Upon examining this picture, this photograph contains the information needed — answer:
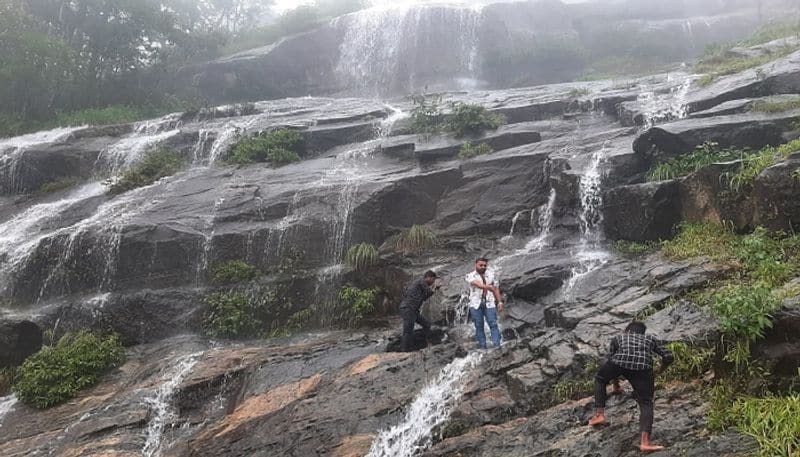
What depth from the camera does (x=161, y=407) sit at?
390 inches

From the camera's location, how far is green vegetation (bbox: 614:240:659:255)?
38.9ft

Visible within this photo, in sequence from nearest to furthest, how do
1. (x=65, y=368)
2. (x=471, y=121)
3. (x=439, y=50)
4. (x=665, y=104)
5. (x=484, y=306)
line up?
(x=484, y=306) → (x=65, y=368) → (x=665, y=104) → (x=471, y=121) → (x=439, y=50)

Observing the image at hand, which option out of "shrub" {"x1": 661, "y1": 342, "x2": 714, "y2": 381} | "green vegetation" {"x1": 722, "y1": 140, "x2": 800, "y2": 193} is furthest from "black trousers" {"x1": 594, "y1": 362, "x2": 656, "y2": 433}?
"green vegetation" {"x1": 722, "y1": 140, "x2": 800, "y2": 193}

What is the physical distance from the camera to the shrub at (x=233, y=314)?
43.4 feet

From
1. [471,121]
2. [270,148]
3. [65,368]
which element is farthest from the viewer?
[270,148]

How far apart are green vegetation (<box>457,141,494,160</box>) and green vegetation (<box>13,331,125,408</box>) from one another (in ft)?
33.4

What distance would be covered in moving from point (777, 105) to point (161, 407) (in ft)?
48.5

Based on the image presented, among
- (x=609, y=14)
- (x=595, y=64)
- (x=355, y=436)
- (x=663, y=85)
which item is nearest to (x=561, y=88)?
(x=663, y=85)

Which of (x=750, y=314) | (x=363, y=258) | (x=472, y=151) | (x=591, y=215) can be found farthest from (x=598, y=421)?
(x=472, y=151)

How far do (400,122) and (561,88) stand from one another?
7047mm

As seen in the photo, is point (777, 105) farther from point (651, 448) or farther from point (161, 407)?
point (161, 407)

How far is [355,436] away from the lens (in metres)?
7.95

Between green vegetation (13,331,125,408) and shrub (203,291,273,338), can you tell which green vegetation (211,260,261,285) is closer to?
shrub (203,291,273,338)

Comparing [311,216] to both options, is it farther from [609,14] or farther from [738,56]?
[609,14]
